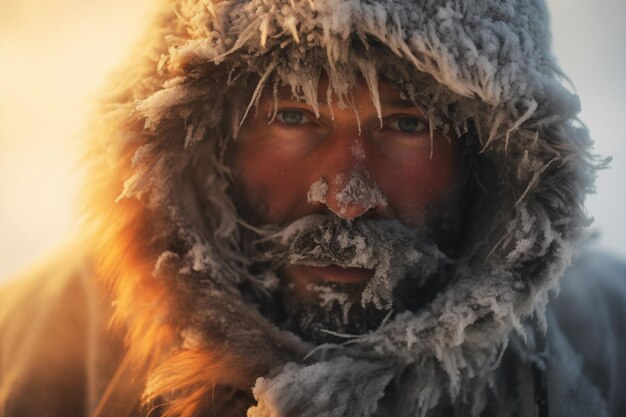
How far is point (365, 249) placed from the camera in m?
1.14

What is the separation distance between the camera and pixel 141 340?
1.22m

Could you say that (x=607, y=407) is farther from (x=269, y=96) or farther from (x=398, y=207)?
(x=269, y=96)

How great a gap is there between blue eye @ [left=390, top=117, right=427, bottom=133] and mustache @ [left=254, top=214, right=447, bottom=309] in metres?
0.19

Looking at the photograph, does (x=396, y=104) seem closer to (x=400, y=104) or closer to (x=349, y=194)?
(x=400, y=104)

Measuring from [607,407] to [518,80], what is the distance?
2.51ft

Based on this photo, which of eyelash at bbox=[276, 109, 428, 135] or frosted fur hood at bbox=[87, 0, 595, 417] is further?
eyelash at bbox=[276, 109, 428, 135]

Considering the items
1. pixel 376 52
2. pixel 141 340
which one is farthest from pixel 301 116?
pixel 141 340

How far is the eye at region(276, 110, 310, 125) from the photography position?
123 centimetres

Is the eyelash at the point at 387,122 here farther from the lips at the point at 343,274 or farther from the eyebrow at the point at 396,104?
the lips at the point at 343,274

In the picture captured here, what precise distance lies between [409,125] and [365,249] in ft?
0.90

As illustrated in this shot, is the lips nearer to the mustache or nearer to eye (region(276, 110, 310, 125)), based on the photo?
the mustache

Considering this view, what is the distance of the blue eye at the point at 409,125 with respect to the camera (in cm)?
122

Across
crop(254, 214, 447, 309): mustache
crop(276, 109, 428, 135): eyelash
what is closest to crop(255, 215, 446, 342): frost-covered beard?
crop(254, 214, 447, 309): mustache

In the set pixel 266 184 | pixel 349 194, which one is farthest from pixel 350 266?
pixel 266 184
